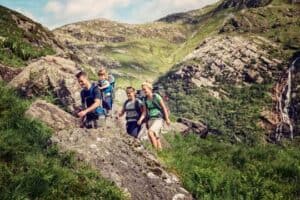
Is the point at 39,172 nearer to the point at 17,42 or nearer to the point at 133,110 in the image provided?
the point at 133,110

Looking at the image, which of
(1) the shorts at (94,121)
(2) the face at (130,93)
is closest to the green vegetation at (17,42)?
(2) the face at (130,93)

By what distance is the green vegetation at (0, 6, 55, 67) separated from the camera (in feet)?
93.2

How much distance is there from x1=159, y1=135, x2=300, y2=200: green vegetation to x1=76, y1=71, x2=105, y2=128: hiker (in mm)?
2352

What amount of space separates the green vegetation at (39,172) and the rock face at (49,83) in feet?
29.5

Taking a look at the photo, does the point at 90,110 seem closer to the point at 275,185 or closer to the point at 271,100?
the point at 275,185

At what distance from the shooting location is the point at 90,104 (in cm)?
1606

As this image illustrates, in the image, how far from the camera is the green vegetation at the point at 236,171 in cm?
1327

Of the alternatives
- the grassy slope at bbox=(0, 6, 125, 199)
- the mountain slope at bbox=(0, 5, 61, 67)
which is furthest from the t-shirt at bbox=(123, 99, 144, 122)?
the mountain slope at bbox=(0, 5, 61, 67)

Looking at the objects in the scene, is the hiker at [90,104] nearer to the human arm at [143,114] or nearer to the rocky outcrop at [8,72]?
the human arm at [143,114]

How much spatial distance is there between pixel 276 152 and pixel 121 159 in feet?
23.9

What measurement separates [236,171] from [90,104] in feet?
16.0

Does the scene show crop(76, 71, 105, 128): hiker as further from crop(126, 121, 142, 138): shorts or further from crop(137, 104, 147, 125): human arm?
crop(126, 121, 142, 138): shorts

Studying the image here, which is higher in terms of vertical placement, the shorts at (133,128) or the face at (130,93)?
the face at (130,93)

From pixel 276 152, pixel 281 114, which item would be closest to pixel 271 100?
pixel 281 114
